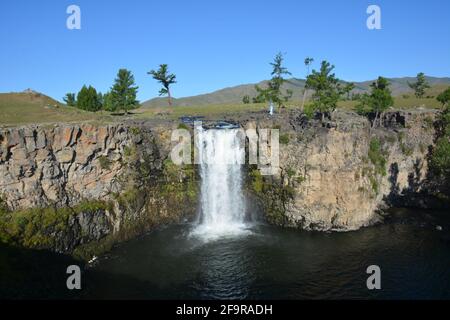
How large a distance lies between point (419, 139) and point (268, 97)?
24.2m

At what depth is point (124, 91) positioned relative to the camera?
215ft

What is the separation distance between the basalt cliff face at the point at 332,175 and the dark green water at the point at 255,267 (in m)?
2.39

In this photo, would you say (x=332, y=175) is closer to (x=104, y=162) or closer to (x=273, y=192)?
(x=273, y=192)

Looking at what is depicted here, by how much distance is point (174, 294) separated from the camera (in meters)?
29.3

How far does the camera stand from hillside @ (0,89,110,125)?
46.8m

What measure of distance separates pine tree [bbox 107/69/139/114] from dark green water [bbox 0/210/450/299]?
102 ft

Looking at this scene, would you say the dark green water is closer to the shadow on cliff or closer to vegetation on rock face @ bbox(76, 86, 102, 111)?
the shadow on cliff

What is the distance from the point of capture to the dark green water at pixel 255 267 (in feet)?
95.6

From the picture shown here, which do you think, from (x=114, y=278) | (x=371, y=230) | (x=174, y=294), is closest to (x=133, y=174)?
(x=114, y=278)

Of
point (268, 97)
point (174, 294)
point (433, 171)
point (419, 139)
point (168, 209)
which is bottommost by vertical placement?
point (174, 294)

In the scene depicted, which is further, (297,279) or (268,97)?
(268,97)

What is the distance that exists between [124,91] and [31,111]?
Result: 55.6ft

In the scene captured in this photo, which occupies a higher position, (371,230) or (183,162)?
(183,162)

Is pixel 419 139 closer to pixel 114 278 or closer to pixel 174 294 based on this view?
pixel 174 294
